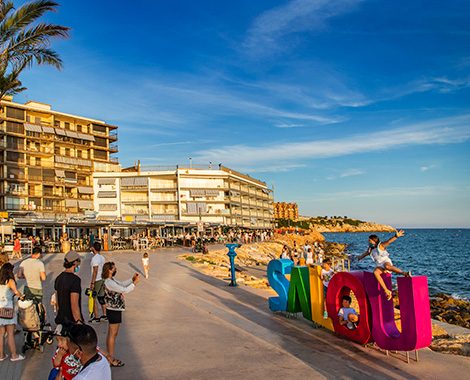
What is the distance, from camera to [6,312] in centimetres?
770

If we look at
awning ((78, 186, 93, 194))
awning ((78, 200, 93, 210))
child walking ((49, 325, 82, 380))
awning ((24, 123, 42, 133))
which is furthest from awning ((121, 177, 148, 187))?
child walking ((49, 325, 82, 380))

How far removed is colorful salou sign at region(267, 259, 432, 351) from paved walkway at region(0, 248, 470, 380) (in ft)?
1.04

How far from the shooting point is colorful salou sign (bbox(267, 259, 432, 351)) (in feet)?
26.3

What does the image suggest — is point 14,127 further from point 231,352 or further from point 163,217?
point 231,352

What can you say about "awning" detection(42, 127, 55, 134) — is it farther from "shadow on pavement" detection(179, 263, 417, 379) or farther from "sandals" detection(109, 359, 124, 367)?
"sandals" detection(109, 359, 124, 367)

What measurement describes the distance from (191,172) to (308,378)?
64.4 metres

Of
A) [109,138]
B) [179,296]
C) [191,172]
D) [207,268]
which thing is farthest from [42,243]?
[109,138]

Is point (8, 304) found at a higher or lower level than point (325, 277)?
higher

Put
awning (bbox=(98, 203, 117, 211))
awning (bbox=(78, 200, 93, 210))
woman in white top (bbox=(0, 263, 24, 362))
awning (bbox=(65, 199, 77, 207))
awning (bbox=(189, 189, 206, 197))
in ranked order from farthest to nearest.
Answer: awning (bbox=(189, 189, 206, 197)), awning (bbox=(98, 203, 117, 211)), awning (bbox=(78, 200, 93, 210)), awning (bbox=(65, 199, 77, 207)), woman in white top (bbox=(0, 263, 24, 362))

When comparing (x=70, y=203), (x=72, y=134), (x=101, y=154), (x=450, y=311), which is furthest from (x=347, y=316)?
(x=101, y=154)

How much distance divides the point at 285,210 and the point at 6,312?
180 metres

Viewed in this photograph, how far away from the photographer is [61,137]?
68.1 meters

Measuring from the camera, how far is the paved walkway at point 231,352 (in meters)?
7.41

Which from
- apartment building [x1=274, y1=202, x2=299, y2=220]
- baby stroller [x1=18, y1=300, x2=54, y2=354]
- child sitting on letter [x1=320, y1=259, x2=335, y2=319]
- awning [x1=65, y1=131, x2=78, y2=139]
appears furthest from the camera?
apartment building [x1=274, y1=202, x2=299, y2=220]
